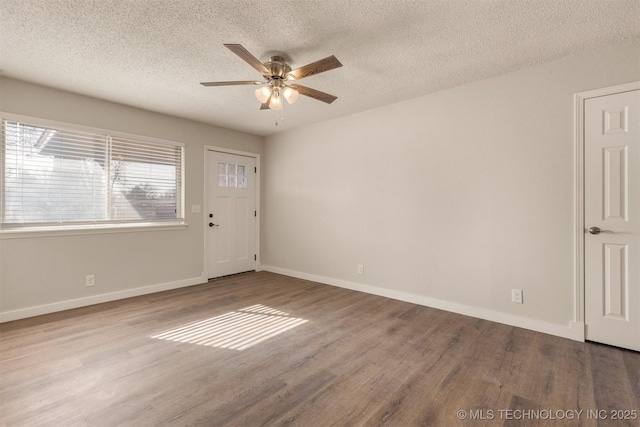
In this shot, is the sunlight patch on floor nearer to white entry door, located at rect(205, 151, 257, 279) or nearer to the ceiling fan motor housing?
white entry door, located at rect(205, 151, 257, 279)

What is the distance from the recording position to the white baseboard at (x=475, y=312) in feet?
8.45

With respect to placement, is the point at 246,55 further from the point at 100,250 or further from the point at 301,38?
the point at 100,250

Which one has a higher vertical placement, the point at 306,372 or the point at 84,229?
the point at 84,229

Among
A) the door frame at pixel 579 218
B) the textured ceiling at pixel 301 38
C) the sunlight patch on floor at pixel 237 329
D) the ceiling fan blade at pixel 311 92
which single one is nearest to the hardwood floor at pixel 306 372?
the sunlight patch on floor at pixel 237 329

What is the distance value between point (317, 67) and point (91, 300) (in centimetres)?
370

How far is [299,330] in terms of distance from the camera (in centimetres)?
278

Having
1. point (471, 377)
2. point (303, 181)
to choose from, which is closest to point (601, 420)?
point (471, 377)

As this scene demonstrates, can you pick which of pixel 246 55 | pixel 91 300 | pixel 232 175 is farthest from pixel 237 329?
pixel 232 175

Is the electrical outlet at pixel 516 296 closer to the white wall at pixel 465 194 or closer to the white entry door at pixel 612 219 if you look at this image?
the white wall at pixel 465 194

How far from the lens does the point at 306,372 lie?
2.06 m

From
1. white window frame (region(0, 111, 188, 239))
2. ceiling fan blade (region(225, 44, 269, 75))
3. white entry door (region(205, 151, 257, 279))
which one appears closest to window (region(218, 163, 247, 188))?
white entry door (region(205, 151, 257, 279))

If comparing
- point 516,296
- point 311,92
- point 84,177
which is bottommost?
point 516,296

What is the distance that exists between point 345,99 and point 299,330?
271cm

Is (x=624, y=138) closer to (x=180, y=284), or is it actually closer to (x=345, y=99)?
(x=345, y=99)
